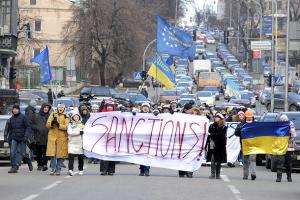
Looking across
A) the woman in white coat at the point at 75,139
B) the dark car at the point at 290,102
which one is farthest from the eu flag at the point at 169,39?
the dark car at the point at 290,102

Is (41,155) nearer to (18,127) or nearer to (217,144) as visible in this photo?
(18,127)

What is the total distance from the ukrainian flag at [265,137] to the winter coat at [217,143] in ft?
1.88

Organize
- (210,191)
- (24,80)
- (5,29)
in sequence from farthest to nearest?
(24,80)
(5,29)
(210,191)

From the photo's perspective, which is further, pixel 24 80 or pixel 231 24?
pixel 231 24

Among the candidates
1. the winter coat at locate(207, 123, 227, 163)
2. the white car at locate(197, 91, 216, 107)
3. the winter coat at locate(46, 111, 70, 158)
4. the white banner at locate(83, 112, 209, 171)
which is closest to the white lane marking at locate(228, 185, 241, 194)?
the winter coat at locate(207, 123, 227, 163)

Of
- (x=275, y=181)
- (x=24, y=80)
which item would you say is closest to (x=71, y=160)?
(x=275, y=181)

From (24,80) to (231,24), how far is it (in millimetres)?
91095

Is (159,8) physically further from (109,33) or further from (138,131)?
(138,131)

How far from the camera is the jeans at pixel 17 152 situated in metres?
25.5

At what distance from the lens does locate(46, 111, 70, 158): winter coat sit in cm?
2450

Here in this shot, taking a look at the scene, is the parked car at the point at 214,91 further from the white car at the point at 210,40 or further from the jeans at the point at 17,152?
the white car at the point at 210,40

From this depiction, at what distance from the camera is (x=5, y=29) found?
7556 centimetres

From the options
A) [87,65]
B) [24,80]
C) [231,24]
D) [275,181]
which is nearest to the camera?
[275,181]

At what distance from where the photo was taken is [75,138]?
24.6 meters
